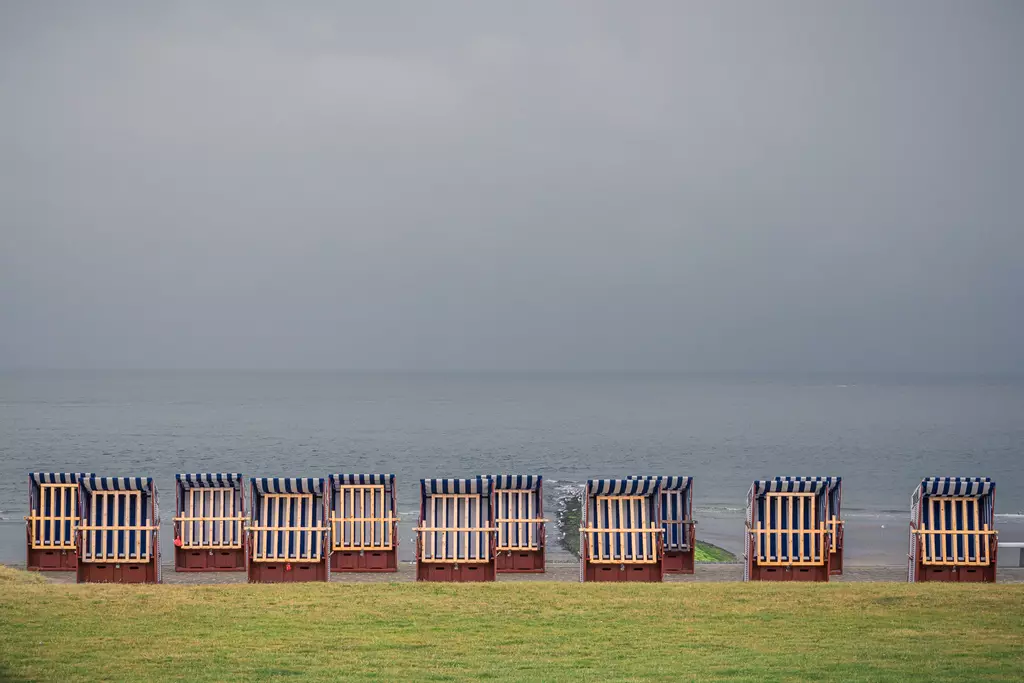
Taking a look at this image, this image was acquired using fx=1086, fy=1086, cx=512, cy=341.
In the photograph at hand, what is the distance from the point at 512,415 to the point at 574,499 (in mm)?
98394

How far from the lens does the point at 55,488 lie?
19312 millimetres

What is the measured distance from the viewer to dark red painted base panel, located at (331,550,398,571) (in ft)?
63.8

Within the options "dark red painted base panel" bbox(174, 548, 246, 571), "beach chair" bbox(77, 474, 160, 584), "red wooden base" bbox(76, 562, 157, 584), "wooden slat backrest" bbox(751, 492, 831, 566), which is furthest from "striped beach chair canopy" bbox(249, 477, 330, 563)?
"wooden slat backrest" bbox(751, 492, 831, 566)

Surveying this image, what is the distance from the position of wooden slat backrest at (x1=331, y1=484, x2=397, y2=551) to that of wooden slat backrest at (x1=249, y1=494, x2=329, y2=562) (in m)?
0.94

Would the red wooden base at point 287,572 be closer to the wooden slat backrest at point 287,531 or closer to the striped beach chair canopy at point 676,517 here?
the wooden slat backrest at point 287,531

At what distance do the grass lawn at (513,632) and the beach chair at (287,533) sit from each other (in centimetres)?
174

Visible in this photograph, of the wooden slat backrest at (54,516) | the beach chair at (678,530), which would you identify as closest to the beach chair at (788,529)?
the beach chair at (678,530)

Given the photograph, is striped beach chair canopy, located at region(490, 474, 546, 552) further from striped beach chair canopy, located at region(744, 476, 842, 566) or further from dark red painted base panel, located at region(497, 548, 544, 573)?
striped beach chair canopy, located at region(744, 476, 842, 566)

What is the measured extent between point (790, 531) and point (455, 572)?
573cm

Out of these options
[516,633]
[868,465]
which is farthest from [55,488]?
[868,465]

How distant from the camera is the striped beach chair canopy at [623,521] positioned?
18406 millimetres

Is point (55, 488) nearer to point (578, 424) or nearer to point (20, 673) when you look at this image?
point (20, 673)

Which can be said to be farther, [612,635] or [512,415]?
[512,415]

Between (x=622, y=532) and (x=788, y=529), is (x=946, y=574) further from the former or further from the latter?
(x=622, y=532)
